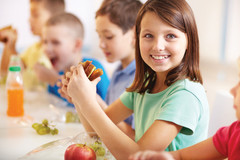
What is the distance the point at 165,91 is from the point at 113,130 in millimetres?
248

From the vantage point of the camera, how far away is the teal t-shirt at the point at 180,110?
0.97 metres

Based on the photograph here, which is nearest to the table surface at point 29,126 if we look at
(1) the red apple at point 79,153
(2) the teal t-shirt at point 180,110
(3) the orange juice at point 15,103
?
(3) the orange juice at point 15,103

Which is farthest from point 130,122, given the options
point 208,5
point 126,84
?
point 208,5

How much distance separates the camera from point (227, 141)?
906 millimetres

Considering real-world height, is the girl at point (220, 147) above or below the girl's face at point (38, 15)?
below

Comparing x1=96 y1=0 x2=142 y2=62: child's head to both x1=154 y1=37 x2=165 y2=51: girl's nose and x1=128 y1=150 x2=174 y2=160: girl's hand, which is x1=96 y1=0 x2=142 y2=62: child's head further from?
x1=128 y1=150 x2=174 y2=160: girl's hand

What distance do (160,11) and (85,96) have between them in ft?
1.13

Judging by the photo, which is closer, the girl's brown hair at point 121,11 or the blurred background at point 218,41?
the girl's brown hair at point 121,11

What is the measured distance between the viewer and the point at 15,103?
1517mm

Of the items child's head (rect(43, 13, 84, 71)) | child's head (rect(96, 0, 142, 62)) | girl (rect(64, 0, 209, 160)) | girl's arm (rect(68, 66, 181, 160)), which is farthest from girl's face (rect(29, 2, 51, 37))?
girl's arm (rect(68, 66, 181, 160))

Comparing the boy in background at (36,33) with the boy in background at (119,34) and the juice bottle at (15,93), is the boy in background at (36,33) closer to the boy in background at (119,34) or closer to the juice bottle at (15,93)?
the juice bottle at (15,93)

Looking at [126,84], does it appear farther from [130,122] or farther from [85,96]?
[85,96]

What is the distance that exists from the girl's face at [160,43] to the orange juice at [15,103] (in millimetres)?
727

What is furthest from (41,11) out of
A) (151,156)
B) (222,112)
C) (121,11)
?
(151,156)
